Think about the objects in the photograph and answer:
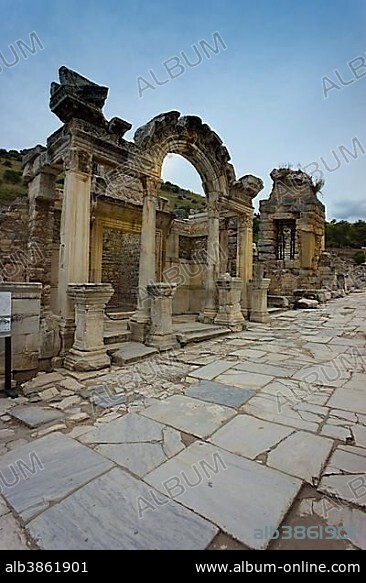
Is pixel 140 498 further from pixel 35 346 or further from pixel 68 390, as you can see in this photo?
pixel 35 346

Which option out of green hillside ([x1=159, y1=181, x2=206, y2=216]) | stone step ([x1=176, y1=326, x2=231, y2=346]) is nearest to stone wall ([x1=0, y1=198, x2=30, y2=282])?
stone step ([x1=176, y1=326, x2=231, y2=346])

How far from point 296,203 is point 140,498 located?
1412 centimetres

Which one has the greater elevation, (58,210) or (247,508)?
(58,210)

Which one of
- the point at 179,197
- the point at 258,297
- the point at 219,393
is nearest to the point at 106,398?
the point at 219,393

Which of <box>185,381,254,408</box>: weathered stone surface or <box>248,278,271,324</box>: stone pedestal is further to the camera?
<box>248,278,271,324</box>: stone pedestal

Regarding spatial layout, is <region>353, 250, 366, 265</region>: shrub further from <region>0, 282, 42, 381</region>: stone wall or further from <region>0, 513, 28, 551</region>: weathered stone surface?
<region>0, 513, 28, 551</region>: weathered stone surface

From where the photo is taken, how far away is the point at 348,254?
28188 millimetres

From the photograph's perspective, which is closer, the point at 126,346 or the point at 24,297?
the point at 24,297

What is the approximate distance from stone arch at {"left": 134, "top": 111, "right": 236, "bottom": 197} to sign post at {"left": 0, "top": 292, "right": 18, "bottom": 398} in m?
3.64

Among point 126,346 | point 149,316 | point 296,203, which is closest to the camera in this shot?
point 126,346

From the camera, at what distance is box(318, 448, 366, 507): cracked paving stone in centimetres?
173

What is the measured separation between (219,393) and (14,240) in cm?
694

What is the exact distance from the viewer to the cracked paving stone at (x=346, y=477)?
1.73m
